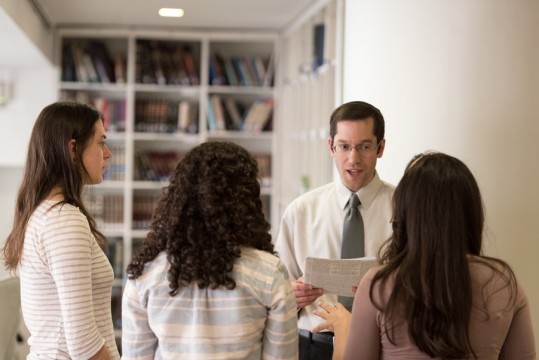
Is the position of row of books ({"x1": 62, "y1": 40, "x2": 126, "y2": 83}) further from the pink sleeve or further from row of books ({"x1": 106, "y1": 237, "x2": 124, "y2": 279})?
the pink sleeve

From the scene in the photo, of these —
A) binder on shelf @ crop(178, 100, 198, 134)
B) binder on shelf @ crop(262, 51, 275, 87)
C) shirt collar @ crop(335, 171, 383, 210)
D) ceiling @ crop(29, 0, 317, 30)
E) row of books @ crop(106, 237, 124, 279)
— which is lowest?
row of books @ crop(106, 237, 124, 279)

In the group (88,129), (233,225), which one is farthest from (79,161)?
(233,225)

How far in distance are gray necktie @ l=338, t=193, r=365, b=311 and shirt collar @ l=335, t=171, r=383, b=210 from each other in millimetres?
28

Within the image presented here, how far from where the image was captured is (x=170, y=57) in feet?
20.8

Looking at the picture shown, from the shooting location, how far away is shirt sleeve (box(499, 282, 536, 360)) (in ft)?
5.66

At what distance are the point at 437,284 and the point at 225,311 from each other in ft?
1.60

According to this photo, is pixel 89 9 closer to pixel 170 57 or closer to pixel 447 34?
pixel 170 57

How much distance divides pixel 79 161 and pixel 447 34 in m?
1.73

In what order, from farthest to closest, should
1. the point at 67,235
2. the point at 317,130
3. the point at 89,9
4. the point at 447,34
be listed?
the point at 89,9, the point at 317,130, the point at 447,34, the point at 67,235

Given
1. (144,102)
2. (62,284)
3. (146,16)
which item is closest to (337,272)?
(62,284)

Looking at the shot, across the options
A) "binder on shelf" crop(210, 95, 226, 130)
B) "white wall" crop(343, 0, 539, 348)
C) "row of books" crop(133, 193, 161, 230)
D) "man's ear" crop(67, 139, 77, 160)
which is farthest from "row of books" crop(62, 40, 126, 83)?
"man's ear" crop(67, 139, 77, 160)

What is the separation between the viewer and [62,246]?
196cm

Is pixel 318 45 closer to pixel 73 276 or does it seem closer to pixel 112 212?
pixel 112 212

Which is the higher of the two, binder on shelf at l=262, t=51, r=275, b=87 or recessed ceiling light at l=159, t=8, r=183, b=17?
recessed ceiling light at l=159, t=8, r=183, b=17
